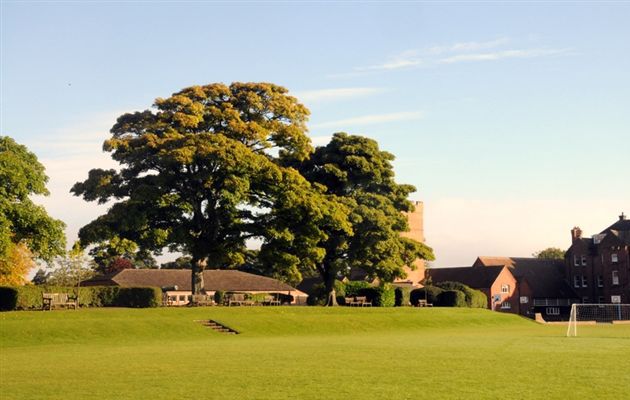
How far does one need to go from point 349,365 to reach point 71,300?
3679cm

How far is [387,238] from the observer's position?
72.2m

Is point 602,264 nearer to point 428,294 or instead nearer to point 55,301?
point 428,294

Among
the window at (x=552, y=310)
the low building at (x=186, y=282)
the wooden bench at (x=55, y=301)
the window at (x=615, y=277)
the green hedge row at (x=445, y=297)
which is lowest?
the window at (x=552, y=310)

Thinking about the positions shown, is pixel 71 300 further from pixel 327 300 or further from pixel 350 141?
pixel 350 141

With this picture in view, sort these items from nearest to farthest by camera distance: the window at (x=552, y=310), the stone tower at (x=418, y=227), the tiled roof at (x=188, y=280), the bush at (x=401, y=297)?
the bush at (x=401, y=297), the tiled roof at (x=188, y=280), the window at (x=552, y=310), the stone tower at (x=418, y=227)

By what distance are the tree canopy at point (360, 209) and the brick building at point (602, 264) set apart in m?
47.2

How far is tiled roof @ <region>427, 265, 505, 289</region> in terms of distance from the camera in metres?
116

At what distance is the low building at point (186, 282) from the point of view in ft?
307

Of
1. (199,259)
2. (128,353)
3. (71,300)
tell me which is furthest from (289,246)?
(128,353)

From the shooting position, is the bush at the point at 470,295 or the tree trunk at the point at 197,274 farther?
the bush at the point at 470,295

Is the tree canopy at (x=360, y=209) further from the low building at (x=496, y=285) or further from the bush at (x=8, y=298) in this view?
the low building at (x=496, y=285)

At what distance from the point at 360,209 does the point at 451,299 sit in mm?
20990

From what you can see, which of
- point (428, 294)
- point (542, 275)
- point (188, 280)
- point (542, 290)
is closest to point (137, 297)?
point (428, 294)

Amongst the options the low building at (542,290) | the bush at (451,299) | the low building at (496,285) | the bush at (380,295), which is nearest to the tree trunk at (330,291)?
the bush at (380,295)
